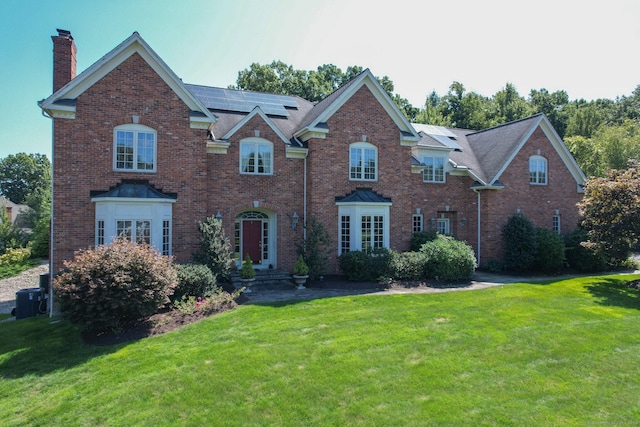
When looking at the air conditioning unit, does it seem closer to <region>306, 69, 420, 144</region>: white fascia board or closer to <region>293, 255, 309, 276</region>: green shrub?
<region>293, 255, 309, 276</region>: green shrub

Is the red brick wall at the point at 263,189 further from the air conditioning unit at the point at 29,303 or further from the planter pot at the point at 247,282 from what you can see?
the air conditioning unit at the point at 29,303

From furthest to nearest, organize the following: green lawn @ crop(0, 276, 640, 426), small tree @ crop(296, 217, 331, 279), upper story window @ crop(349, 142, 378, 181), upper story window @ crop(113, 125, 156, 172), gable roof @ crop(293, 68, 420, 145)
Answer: upper story window @ crop(349, 142, 378, 181) → gable roof @ crop(293, 68, 420, 145) → small tree @ crop(296, 217, 331, 279) → upper story window @ crop(113, 125, 156, 172) → green lawn @ crop(0, 276, 640, 426)

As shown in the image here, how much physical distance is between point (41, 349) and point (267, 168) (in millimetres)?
10636

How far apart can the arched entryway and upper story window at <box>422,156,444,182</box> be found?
30.3 feet

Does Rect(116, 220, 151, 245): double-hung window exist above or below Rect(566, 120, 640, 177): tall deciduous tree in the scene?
below

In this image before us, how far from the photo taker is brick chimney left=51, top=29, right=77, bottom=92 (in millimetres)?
15203

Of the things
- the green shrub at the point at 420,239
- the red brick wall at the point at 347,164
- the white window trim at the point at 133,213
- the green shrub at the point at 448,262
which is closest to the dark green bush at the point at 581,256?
the green shrub at the point at 448,262

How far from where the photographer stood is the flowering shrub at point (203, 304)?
1162 cm

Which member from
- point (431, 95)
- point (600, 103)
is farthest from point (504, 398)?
point (600, 103)

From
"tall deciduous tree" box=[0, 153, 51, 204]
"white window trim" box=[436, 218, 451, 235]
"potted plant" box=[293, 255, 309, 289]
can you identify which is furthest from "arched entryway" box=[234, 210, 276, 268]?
"tall deciduous tree" box=[0, 153, 51, 204]

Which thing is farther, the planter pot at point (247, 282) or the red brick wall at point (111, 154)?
the planter pot at point (247, 282)

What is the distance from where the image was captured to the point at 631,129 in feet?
113

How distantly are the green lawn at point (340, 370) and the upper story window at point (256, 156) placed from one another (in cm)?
727

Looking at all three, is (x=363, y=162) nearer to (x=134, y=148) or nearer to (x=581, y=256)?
(x=134, y=148)
